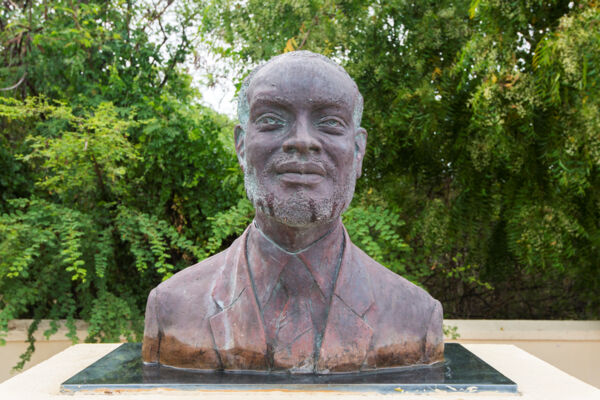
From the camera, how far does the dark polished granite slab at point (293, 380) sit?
5.44 feet

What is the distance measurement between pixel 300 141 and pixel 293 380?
0.75m

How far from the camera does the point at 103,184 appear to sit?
338cm

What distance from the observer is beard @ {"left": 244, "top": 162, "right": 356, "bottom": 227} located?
1658 mm

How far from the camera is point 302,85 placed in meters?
1.67

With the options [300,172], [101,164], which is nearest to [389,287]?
[300,172]

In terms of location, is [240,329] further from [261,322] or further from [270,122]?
[270,122]

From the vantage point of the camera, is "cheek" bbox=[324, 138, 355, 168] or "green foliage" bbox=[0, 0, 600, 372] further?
"green foliage" bbox=[0, 0, 600, 372]

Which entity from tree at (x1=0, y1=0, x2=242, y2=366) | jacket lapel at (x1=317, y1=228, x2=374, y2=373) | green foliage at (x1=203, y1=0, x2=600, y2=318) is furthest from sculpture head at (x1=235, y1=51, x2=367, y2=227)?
tree at (x1=0, y1=0, x2=242, y2=366)

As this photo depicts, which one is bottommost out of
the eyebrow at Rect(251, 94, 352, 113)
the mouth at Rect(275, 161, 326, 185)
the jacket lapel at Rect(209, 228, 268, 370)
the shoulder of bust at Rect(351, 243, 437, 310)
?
the jacket lapel at Rect(209, 228, 268, 370)

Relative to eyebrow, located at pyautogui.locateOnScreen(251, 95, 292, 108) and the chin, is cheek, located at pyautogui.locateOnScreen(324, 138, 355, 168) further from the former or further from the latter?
eyebrow, located at pyautogui.locateOnScreen(251, 95, 292, 108)

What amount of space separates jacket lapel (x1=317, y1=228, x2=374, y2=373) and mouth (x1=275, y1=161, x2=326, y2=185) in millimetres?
370

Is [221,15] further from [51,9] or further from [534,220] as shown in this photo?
[534,220]

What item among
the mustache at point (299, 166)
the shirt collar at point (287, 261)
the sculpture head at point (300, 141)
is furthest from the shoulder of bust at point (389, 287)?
the mustache at point (299, 166)

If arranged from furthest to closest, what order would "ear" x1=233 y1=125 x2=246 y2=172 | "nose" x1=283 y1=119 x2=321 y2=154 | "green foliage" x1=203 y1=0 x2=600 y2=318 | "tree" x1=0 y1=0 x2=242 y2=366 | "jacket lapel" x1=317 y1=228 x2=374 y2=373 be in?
"tree" x1=0 y1=0 x2=242 y2=366 < "green foliage" x1=203 y1=0 x2=600 y2=318 < "ear" x1=233 y1=125 x2=246 y2=172 < "jacket lapel" x1=317 y1=228 x2=374 y2=373 < "nose" x1=283 y1=119 x2=321 y2=154
